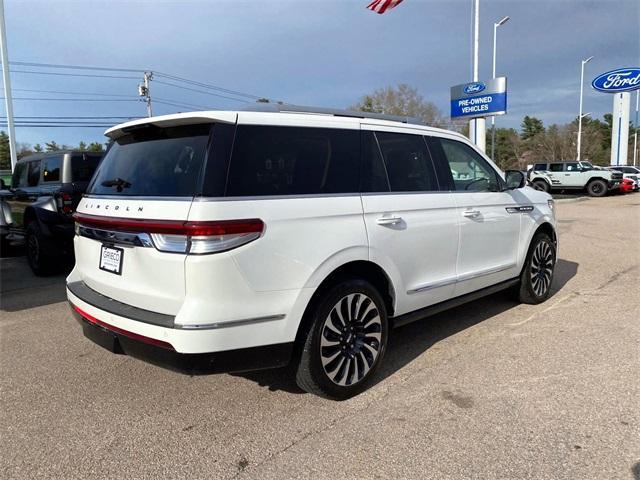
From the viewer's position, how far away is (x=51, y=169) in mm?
7684

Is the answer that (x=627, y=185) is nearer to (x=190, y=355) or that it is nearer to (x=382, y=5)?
(x=382, y=5)

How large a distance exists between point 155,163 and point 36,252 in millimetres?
5207

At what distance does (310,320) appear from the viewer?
118 inches

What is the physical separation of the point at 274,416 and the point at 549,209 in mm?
4079

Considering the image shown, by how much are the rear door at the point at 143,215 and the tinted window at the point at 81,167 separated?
460cm

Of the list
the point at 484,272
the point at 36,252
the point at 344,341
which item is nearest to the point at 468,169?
the point at 484,272

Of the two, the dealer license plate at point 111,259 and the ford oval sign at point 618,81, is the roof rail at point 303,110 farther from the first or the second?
the ford oval sign at point 618,81

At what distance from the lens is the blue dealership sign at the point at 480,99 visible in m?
20.0

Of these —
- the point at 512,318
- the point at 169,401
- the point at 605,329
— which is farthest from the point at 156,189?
the point at 605,329

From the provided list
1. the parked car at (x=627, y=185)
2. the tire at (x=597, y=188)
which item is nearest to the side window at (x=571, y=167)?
the tire at (x=597, y=188)

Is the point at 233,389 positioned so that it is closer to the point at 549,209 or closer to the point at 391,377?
the point at 391,377

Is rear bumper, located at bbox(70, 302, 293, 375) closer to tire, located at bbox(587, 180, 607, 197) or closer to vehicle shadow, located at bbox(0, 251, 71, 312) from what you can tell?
vehicle shadow, located at bbox(0, 251, 71, 312)

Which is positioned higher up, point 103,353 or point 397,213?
point 397,213

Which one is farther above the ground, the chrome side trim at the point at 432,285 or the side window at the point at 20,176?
the side window at the point at 20,176
